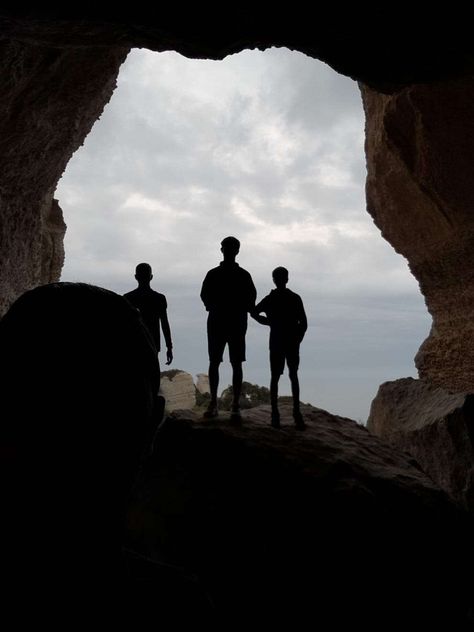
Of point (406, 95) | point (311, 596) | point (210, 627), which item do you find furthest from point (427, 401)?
point (210, 627)

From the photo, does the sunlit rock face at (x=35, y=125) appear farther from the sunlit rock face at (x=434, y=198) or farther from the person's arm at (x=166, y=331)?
the sunlit rock face at (x=434, y=198)

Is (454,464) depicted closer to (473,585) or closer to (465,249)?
(473,585)

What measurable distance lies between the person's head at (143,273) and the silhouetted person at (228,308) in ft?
2.16

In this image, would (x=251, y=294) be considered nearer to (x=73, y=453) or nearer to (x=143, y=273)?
(x=143, y=273)

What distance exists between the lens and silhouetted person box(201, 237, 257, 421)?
4.29m

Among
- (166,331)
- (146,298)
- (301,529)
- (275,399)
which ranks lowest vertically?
(301,529)

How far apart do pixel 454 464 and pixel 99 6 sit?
472 cm

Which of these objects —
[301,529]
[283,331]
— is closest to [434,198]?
[283,331]

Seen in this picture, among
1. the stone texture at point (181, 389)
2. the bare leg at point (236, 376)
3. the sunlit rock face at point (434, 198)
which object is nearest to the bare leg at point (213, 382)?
the bare leg at point (236, 376)

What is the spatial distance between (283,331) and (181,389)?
13896 millimetres

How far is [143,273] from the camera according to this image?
15.4 ft

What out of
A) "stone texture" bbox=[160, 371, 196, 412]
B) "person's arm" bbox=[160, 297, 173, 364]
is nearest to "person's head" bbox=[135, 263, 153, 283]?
"person's arm" bbox=[160, 297, 173, 364]

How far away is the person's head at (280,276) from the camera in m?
4.47

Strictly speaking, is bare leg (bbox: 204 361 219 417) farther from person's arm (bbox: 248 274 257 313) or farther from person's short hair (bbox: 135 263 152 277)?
person's short hair (bbox: 135 263 152 277)
